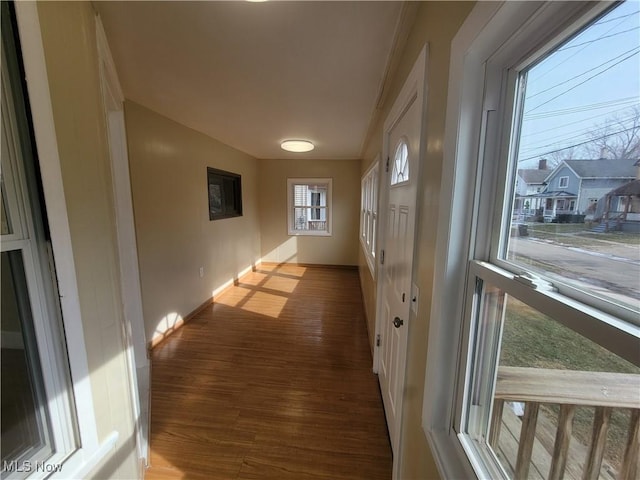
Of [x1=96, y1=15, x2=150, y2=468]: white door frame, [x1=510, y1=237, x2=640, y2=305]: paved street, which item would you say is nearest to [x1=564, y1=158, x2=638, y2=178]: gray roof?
[x1=510, y1=237, x2=640, y2=305]: paved street

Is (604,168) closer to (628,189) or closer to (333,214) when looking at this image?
(628,189)

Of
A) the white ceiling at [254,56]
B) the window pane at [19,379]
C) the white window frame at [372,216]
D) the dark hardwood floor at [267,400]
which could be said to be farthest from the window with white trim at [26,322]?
the white window frame at [372,216]

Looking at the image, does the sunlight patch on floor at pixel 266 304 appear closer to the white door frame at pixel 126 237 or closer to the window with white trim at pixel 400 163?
the white door frame at pixel 126 237

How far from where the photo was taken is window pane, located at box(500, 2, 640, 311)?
0.41 meters

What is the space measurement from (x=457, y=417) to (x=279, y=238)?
5212 mm

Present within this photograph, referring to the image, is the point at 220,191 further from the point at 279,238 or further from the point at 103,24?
the point at 103,24

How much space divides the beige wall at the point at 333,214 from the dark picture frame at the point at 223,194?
1.06 metres

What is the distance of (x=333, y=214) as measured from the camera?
223 inches

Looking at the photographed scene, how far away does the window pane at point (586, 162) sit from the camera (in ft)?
1.36

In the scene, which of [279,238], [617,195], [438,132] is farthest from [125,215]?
[279,238]

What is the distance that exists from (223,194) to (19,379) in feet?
12.1

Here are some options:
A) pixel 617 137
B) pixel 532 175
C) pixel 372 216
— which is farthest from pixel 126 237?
pixel 617 137

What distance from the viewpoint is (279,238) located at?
587 centimetres

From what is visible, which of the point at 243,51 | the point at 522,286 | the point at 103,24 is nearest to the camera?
the point at 522,286
